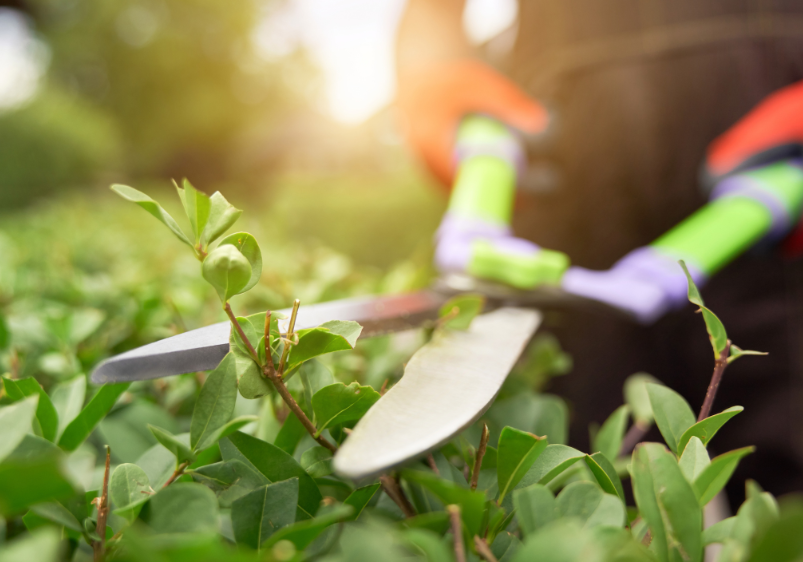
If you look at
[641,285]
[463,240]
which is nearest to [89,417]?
[463,240]

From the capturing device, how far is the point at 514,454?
0.96ft

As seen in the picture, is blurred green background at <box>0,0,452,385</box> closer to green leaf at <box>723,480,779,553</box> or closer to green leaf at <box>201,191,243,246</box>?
green leaf at <box>201,191,243,246</box>

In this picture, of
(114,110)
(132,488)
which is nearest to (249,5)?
(114,110)

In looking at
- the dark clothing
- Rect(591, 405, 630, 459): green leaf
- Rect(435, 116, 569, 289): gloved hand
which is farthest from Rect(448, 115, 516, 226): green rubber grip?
Rect(591, 405, 630, 459): green leaf

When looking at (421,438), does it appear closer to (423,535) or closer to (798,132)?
(423,535)

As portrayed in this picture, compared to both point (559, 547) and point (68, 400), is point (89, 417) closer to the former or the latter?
point (68, 400)

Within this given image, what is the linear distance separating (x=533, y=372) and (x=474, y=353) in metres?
0.32

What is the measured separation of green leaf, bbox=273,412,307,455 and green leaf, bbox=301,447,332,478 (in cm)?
3

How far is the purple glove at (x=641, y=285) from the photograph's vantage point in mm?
721

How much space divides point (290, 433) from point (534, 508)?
181mm

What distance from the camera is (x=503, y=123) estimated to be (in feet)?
3.47

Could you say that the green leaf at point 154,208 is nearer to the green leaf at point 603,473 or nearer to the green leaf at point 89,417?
the green leaf at point 89,417

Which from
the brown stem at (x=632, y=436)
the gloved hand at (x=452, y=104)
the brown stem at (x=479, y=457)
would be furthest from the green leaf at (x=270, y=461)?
the gloved hand at (x=452, y=104)

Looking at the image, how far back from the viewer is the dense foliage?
0.22 metres
